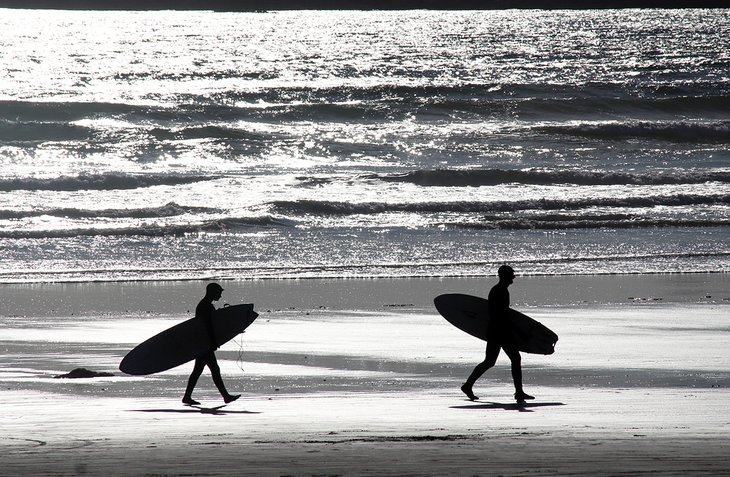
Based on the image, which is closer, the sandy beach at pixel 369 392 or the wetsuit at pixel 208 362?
the sandy beach at pixel 369 392

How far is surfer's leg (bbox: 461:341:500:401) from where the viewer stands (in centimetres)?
1117

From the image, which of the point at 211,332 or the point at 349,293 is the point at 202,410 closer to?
the point at 211,332

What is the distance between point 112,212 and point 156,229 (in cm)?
340

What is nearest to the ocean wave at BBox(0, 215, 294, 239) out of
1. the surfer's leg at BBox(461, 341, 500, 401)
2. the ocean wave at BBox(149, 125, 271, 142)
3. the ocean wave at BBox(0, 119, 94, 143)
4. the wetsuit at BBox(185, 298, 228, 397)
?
the ocean wave at BBox(149, 125, 271, 142)

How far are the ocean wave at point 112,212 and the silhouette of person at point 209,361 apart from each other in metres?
22.7

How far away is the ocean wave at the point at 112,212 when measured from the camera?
33531 millimetres

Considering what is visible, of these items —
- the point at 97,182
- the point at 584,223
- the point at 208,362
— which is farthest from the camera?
the point at 97,182

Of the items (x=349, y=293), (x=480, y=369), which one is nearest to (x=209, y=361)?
(x=480, y=369)

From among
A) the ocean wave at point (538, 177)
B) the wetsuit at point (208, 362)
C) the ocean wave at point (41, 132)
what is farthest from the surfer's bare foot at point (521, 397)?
the ocean wave at point (41, 132)

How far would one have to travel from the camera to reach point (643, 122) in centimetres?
5281

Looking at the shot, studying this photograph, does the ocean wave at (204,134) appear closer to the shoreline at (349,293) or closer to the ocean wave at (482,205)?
the ocean wave at (482,205)

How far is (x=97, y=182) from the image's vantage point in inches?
1578

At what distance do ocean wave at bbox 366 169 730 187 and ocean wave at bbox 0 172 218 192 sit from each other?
685 cm

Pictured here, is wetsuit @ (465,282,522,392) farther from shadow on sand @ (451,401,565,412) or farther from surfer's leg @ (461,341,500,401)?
shadow on sand @ (451,401,565,412)
